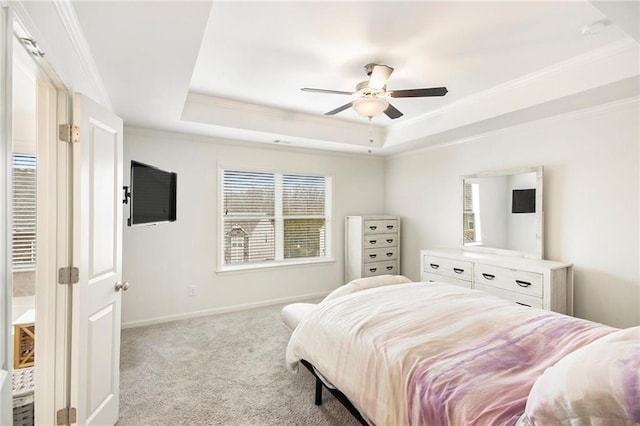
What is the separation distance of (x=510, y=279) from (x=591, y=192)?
110 centimetres

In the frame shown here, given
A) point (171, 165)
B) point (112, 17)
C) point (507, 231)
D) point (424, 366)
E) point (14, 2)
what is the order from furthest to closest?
point (171, 165) → point (507, 231) → point (112, 17) → point (424, 366) → point (14, 2)

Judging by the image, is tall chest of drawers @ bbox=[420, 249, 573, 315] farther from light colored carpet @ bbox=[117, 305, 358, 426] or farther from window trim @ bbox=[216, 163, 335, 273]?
light colored carpet @ bbox=[117, 305, 358, 426]

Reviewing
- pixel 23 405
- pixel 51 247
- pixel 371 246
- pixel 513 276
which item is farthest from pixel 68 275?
pixel 371 246

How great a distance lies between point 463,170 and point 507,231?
990mm

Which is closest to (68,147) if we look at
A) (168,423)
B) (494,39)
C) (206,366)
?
(168,423)

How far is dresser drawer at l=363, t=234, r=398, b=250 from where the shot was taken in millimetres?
4746

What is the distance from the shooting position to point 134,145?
3.61m

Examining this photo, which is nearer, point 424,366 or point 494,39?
point 424,366

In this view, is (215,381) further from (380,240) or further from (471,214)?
(471,214)

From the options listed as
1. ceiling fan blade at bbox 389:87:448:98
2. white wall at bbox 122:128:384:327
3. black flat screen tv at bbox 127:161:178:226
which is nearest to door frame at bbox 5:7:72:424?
black flat screen tv at bbox 127:161:178:226

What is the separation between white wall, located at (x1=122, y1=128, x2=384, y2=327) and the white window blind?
811 millimetres

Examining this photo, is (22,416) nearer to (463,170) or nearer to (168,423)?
(168,423)

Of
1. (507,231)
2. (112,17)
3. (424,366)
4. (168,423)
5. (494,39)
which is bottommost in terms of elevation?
(168,423)

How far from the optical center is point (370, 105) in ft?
8.66
